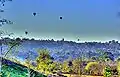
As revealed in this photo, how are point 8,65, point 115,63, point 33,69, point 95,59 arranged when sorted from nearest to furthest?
point 8,65 → point 33,69 → point 115,63 → point 95,59

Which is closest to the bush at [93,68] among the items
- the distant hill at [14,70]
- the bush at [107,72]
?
the bush at [107,72]

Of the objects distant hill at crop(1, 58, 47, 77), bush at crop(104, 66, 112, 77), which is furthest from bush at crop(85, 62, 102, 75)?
distant hill at crop(1, 58, 47, 77)

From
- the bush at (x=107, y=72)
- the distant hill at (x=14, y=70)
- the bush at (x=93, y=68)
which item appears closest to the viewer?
the distant hill at (x=14, y=70)

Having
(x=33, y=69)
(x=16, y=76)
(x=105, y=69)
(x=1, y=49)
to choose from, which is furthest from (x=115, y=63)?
(x=1, y=49)

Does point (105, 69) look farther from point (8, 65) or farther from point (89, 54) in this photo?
point (8, 65)

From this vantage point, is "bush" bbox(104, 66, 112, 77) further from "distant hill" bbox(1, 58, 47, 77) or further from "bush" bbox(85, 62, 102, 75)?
"distant hill" bbox(1, 58, 47, 77)

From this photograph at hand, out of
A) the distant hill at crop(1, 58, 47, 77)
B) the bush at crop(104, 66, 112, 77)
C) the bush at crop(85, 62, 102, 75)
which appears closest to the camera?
the distant hill at crop(1, 58, 47, 77)

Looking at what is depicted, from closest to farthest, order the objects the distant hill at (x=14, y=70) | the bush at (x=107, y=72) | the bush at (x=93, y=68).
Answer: the distant hill at (x=14, y=70), the bush at (x=107, y=72), the bush at (x=93, y=68)

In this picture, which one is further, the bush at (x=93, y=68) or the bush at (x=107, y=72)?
the bush at (x=93, y=68)

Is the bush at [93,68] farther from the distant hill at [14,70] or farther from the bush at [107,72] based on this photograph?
the distant hill at [14,70]
